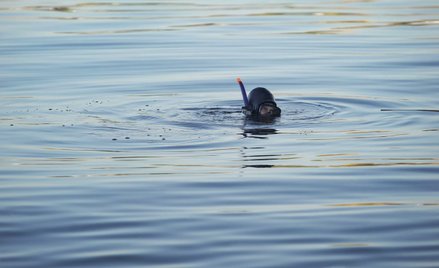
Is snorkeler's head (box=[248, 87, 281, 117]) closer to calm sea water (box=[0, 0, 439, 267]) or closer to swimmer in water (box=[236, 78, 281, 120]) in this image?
swimmer in water (box=[236, 78, 281, 120])

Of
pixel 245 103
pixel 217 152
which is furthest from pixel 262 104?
pixel 217 152

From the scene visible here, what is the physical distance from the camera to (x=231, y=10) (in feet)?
87.4

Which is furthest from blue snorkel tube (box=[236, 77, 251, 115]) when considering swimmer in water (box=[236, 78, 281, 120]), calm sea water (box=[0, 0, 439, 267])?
calm sea water (box=[0, 0, 439, 267])

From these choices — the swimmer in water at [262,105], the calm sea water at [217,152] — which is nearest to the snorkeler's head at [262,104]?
the swimmer in water at [262,105]

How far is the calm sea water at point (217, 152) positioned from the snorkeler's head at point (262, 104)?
0.62 feet

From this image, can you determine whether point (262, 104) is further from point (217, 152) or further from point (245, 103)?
point (217, 152)

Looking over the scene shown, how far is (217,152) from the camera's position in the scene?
10.4 metres

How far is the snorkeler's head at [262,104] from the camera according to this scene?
11938 millimetres

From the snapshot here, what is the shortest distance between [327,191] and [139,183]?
1.66m

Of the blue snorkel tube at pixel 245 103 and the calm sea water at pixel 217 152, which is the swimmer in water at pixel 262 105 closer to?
the blue snorkel tube at pixel 245 103

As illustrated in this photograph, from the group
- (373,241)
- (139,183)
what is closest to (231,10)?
(139,183)

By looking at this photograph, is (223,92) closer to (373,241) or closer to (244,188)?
(244,188)

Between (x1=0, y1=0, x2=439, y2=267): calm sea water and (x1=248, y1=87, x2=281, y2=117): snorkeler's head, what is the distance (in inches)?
7.5

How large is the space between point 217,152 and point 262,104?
1660mm
